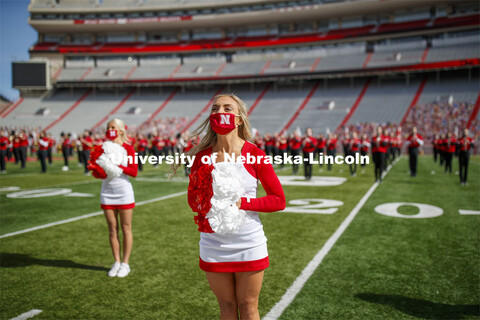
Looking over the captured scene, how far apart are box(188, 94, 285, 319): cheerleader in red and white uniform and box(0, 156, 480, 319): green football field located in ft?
2.34

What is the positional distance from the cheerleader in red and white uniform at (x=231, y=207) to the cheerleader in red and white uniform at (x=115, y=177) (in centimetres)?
226

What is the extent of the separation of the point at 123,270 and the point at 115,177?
1115mm

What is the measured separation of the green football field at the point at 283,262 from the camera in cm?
361

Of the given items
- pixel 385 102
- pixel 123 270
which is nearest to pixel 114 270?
pixel 123 270

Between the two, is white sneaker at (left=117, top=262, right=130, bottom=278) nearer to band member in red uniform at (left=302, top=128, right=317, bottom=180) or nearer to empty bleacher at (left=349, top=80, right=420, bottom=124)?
band member in red uniform at (left=302, top=128, right=317, bottom=180)

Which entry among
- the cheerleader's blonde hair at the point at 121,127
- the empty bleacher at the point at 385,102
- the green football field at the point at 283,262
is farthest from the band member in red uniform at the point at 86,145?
the empty bleacher at the point at 385,102

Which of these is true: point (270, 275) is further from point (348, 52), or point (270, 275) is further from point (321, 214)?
point (348, 52)

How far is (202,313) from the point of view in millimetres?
3504

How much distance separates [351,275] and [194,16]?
4362cm

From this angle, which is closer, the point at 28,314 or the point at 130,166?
the point at 28,314

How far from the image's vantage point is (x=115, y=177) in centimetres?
436

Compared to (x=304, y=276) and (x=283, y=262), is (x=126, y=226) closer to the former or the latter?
(x=283, y=262)

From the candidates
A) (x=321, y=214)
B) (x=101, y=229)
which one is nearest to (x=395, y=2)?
(x=321, y=214)

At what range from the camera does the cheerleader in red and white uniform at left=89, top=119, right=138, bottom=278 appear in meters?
4.23
